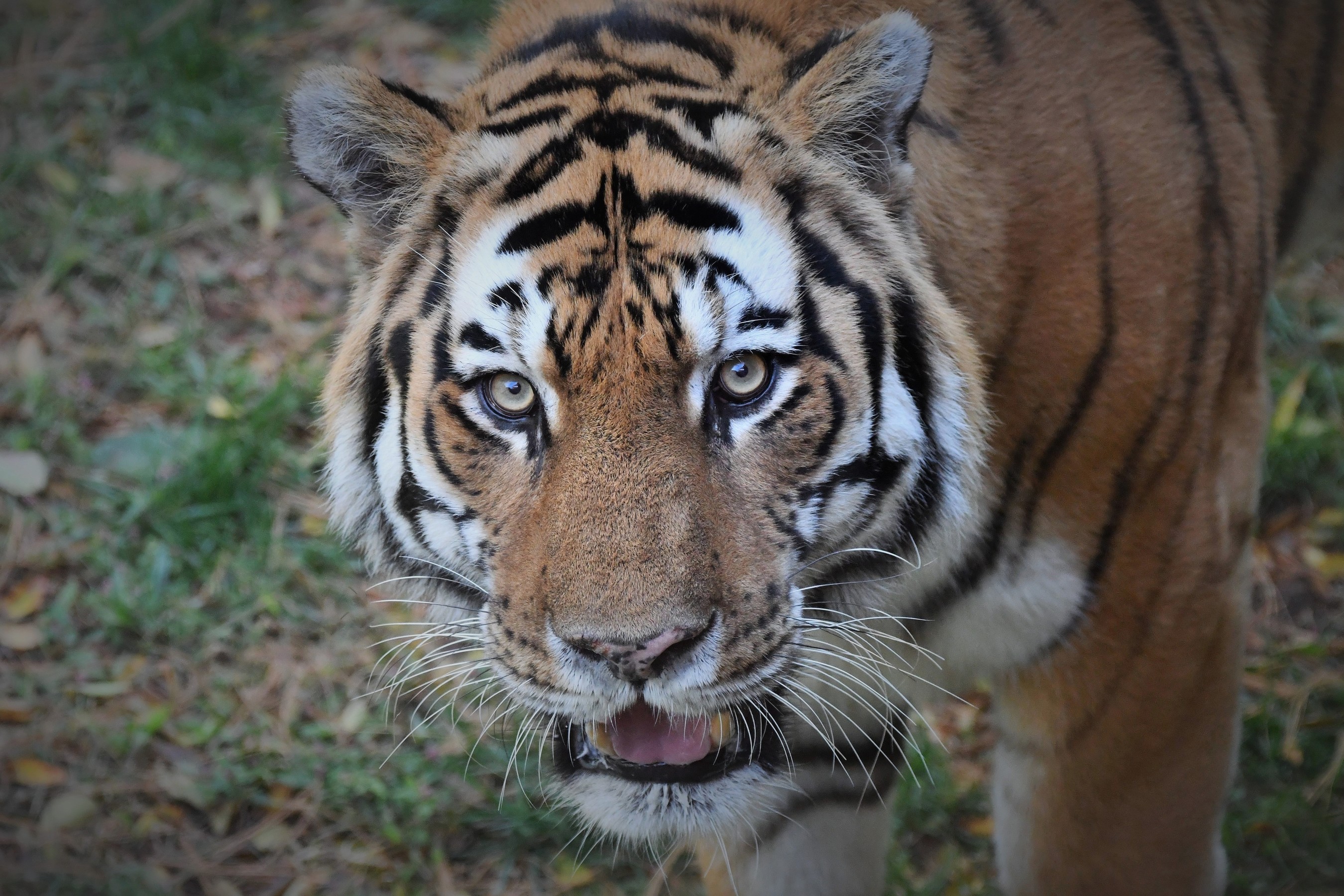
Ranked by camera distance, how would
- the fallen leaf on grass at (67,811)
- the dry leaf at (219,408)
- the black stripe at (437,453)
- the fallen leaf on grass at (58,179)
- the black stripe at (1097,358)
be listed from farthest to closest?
1. the fallen leaf on grass at (58,179)
2. the dry leaf at (219,408)
3. the fallen leaf on grass at (67,811)
4. the black stripe at (1097,358)
5. the black stripe at (437,453)

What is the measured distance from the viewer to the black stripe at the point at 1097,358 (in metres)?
1.58

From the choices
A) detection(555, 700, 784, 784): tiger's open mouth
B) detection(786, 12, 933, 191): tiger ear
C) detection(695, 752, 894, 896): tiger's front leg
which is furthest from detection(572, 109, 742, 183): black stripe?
detection(695, 752, 894, 896): tiger's front leg

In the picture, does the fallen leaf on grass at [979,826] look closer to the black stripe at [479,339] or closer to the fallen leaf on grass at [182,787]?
the fallen leaf on grass at [182,787]

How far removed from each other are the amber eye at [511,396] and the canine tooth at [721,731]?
0.44 meters

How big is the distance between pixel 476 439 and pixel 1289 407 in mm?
2353

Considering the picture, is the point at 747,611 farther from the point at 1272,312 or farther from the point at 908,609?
the point at 1272,312

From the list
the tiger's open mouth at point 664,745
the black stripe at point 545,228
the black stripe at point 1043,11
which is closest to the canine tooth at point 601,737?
the tiger's open mouth at point 664,745

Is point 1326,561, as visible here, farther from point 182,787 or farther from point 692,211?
point 182,787

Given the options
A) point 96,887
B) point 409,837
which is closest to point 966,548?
point 409,837

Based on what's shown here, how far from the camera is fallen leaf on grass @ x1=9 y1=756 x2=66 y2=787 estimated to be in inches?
94.1

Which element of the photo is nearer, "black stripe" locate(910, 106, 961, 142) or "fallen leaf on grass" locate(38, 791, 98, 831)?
"black stripe" locate(910, 106, 961, 142)

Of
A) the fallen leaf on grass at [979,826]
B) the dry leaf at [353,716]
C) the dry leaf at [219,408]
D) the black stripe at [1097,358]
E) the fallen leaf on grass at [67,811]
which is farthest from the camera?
the dry leaf at [219,408]

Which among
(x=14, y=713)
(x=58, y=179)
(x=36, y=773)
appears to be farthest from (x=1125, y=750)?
(x=58, y=179)

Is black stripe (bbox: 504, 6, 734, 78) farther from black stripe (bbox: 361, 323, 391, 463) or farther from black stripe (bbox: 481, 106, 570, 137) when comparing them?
black stripe (bbox: 361, 323, 391, 463)
